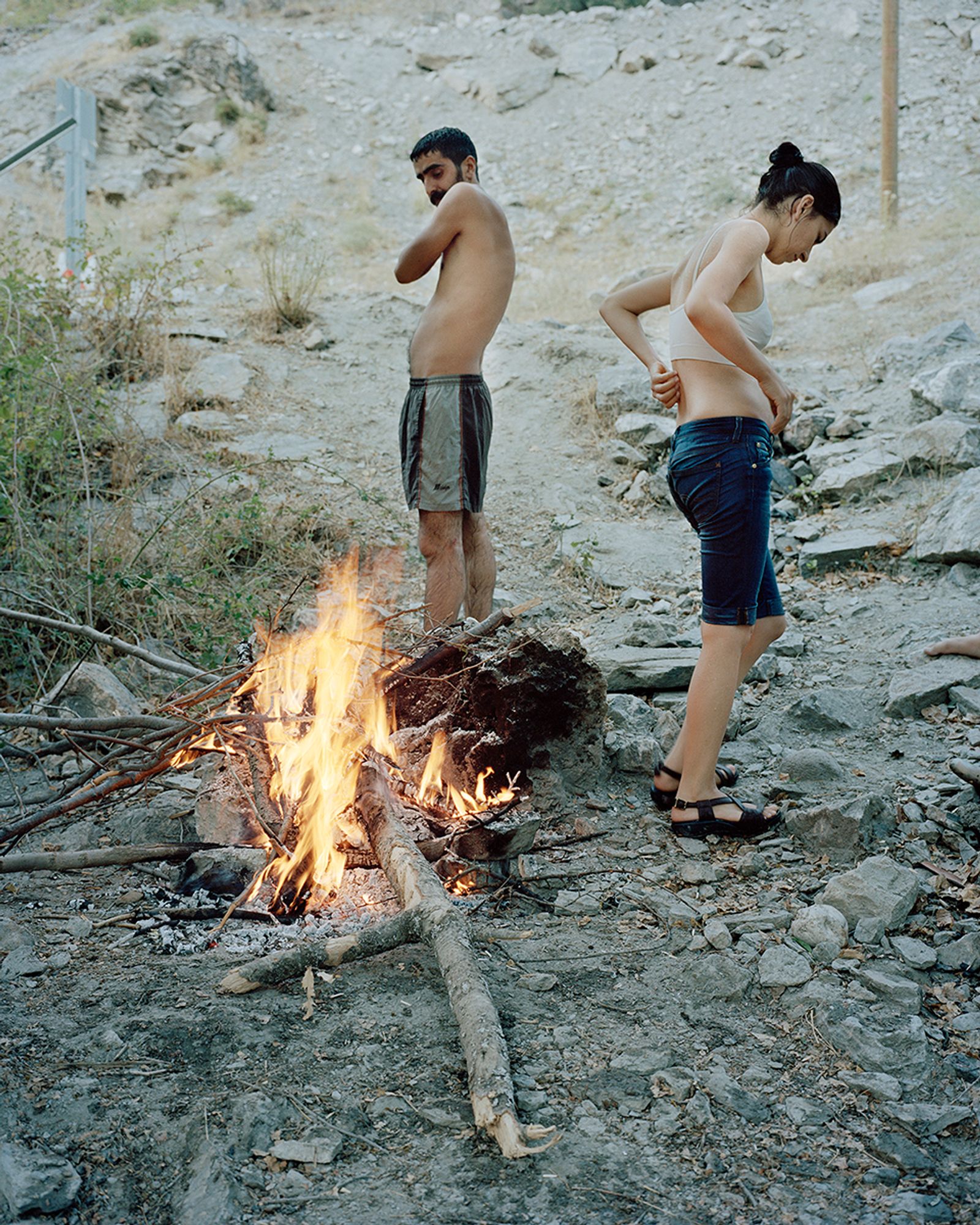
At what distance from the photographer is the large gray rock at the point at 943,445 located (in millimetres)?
5578

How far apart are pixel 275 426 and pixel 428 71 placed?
62.5 feet

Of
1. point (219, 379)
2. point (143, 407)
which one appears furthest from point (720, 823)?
point (219, 379)

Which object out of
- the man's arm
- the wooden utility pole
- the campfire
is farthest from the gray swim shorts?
the wooden utility pole

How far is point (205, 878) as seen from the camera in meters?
2.63

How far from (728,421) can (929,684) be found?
1.70 m

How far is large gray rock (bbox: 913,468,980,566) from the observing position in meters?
4.71

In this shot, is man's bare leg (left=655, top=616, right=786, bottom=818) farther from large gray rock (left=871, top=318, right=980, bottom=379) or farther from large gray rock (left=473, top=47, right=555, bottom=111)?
large gray rock (left=473, top=47, right=555, bottom=111)

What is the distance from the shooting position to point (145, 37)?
2050 cm

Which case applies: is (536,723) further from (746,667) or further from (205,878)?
(205,878)

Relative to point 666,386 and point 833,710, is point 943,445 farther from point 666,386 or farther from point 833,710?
point 666,386

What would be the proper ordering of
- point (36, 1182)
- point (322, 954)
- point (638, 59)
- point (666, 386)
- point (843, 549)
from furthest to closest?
point (638, 59) → point (843, 549) → point (666, 386) → point (322, 954) → point (36, 1182)

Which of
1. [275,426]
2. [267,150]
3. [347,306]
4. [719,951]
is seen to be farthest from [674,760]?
[267,150]

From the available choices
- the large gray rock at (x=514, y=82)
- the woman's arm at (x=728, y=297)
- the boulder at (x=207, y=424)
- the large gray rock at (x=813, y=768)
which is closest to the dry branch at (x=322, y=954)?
the large gray rock at (x=813, y=768)

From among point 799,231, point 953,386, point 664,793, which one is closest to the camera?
point 799,231
